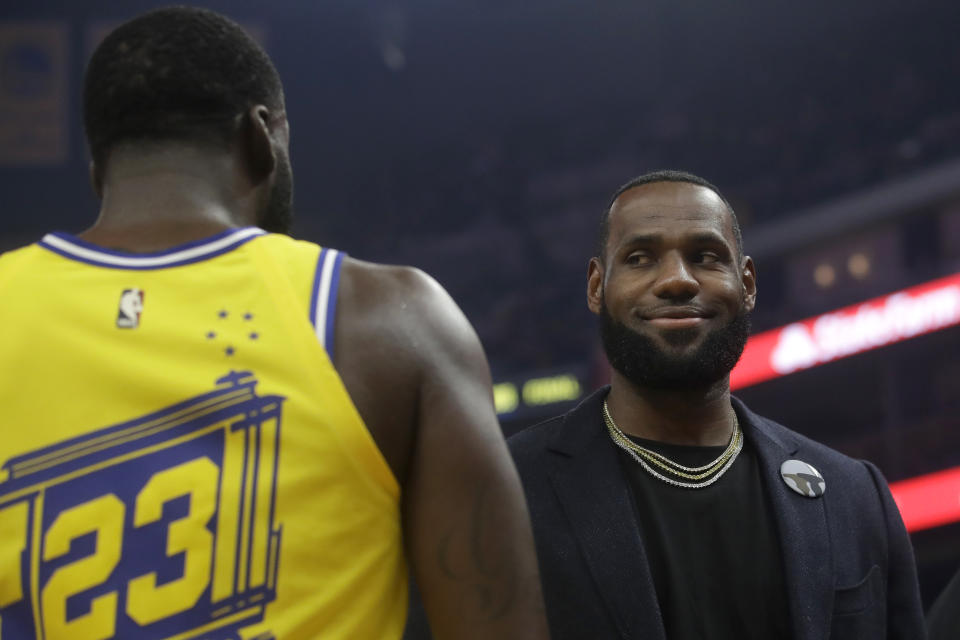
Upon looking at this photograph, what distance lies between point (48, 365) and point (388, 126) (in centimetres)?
2163

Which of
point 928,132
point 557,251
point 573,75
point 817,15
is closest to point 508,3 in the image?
point 573,75

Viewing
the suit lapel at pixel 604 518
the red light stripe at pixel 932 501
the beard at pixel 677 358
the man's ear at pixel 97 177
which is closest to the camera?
the man's ear at pixel 97 177

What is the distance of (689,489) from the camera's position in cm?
245

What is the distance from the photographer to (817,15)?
21.0 metres

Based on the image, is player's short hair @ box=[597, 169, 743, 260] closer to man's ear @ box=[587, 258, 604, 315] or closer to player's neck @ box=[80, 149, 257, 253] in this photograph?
man's ear @ box=[587, 258, 604, 315]

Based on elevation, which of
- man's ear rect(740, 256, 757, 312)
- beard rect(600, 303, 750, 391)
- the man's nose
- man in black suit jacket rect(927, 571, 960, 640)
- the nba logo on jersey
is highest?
man's ear rect(740, 256, 757, 312)

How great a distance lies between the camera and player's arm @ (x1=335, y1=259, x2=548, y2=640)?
59.2 inches

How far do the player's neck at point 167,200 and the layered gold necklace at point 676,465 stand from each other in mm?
1213

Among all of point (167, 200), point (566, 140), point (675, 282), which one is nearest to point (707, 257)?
point (675, 282)

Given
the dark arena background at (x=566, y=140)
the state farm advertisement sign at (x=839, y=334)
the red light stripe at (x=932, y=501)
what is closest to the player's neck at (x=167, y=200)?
the red light stripe at (x=932, y=501)

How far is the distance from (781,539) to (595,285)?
79 cm

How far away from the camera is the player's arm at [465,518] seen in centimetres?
150

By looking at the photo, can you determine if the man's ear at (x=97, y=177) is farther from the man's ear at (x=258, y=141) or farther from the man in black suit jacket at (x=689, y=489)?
the man in black suit jacket at (x=689, y=489)

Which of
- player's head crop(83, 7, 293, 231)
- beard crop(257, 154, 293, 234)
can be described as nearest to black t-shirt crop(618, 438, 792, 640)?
beard crop(257, 154, 293, 234)
